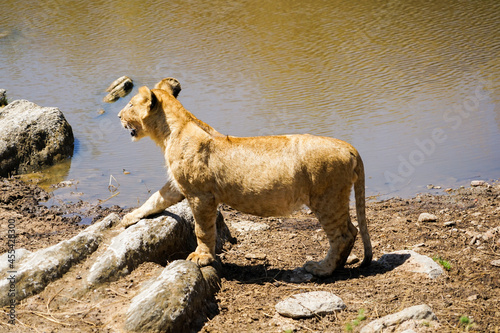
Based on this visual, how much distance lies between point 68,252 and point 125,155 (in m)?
6.06

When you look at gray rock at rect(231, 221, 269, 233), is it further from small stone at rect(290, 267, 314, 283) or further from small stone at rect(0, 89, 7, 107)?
small stone at rect(0, 89, 7, 107)

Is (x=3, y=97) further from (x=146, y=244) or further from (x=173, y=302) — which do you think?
(x=173, y=302)

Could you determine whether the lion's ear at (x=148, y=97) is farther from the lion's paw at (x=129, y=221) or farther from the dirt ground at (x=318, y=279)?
the dirt ground at (x=318, y=279)

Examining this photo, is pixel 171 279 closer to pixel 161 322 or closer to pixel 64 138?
pixel 161 322

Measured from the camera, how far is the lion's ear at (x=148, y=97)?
715 centimetres

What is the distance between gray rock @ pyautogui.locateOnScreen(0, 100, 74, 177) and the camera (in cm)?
1244

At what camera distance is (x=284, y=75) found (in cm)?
1653

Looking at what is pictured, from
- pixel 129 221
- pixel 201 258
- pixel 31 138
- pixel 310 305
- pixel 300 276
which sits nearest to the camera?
pixel 310 305

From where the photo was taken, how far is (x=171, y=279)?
19.8ft

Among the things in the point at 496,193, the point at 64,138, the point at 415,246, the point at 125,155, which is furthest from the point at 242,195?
the point at 64,138

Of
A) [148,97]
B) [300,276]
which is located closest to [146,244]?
[148,97]

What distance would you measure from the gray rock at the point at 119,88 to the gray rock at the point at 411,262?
11.2 meters

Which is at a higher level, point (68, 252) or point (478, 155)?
point (68, 252)

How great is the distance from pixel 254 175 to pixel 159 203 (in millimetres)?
1393
